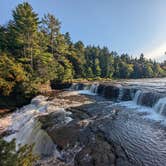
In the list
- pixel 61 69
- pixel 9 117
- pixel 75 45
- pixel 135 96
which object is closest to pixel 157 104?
pixel 135 96

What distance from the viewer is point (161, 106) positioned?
39.0 feet

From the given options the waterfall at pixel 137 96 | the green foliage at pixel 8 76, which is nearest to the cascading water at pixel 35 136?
the green foliage at pixel 8 76

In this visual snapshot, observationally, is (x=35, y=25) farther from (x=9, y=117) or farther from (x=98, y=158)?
(x=98, y=158)

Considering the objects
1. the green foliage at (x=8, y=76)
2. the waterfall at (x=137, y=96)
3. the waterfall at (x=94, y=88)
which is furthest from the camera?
the waterfall at (x=94, y=88)

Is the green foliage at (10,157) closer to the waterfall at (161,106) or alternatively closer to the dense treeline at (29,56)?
the waterfall at (161,106)

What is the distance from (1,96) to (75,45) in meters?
32.4

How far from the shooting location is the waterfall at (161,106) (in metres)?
11.4

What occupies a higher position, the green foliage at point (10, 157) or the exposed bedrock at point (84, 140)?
the green foliage at point (10, 157)

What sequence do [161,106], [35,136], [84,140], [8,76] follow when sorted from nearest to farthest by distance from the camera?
[84,140] → [35,136] → [161,106] → [8,76]

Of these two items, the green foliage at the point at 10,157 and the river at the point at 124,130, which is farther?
the river at the point at 124,130

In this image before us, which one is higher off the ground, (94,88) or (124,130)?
(94,88)

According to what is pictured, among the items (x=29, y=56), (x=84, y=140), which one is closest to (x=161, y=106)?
(x=84, y=140)

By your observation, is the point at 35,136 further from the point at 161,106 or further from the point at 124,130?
the point at 161,106

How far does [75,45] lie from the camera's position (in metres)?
46.9
